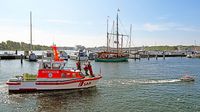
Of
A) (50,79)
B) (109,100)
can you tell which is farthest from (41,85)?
(109,100)

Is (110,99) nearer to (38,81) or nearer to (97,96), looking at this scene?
(97,96)

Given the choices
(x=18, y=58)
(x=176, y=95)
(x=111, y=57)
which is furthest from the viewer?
(x=18, y=58)

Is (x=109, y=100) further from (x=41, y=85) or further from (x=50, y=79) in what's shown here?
(x=41, y=85)

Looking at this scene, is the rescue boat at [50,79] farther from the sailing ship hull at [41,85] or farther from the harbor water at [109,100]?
the harbor water at [109,100]

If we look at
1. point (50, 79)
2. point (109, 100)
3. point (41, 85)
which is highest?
point (50, 79)

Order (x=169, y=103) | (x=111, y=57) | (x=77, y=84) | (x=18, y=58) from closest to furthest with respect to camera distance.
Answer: (x=169, y=103)
(x=77, y=84)
(x=111, y=57)
(x=18, y=58)

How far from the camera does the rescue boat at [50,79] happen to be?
2967cm

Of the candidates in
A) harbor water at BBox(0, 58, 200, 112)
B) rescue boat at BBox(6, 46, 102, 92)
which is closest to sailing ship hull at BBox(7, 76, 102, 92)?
rescue boat at BBox(6, 46, 102, 92)

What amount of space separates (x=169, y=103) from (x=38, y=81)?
1351 centimetres

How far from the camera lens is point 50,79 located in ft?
98.3

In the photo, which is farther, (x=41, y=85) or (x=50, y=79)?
(x=50, y=79)

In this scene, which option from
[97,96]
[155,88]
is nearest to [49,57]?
[97,96]

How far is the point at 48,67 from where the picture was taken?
30.7 metres

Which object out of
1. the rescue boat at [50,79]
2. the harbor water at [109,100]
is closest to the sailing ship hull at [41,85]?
the rescue boat at [50,79]
